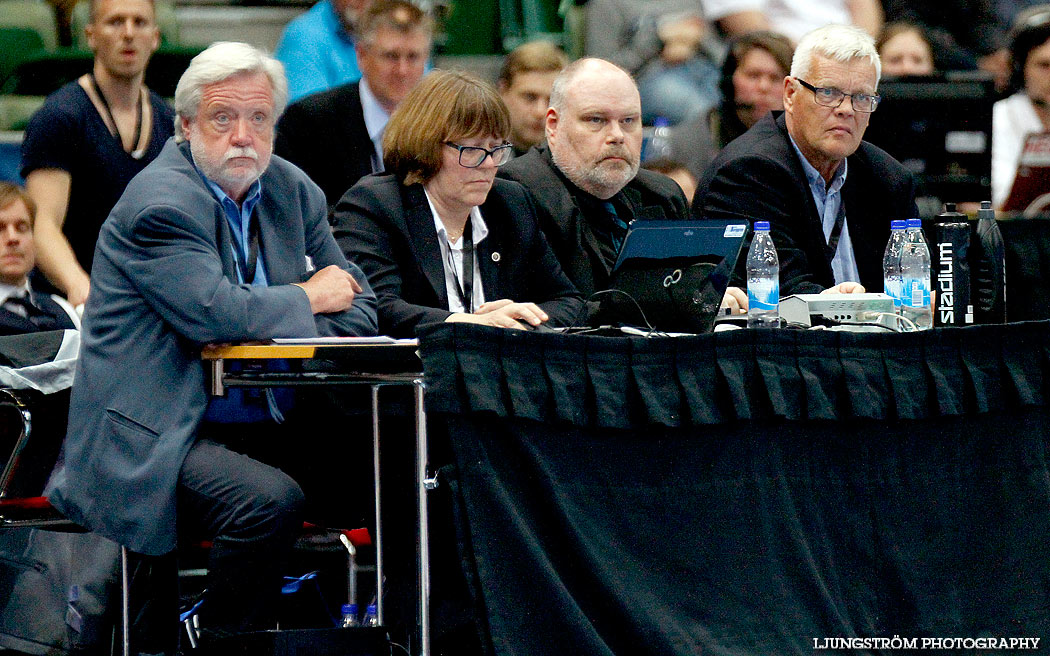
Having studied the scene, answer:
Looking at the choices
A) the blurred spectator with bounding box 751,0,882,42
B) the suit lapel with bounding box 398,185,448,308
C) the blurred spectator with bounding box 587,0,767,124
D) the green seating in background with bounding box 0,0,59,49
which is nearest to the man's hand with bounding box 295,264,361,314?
the suit lapel with bounding box 398,185,448,308

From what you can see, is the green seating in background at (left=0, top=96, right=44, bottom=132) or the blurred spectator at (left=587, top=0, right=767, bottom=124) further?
the blurred spectator at (left=587, top=0, right=767, bottom=124)

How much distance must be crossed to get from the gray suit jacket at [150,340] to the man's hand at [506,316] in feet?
1.29

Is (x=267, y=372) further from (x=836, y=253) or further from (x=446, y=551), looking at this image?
(x=836, y=253)

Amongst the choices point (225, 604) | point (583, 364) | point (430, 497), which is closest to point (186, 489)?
point (225, 604)

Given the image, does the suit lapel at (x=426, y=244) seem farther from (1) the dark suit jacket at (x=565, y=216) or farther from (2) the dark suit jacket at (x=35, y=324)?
(2) the dark suit jacket at (x=35, y=324)

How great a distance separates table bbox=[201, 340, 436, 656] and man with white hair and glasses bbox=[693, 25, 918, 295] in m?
1.60

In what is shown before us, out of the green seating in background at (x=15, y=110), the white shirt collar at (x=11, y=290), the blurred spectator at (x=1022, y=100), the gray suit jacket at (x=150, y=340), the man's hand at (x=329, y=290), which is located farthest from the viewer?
the blurred spectator at (x=1022, y=100)

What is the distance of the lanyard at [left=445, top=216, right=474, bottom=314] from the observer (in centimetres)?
407

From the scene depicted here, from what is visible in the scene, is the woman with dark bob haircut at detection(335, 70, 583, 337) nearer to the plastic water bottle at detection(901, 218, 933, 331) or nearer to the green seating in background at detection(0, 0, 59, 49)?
the plastic water bottle at detection(901, 218, 933, 331)

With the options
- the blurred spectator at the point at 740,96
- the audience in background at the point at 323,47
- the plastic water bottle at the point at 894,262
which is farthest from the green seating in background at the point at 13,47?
the plastic water bottle at the point at 894,262

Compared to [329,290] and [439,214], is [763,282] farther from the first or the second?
[329,290]

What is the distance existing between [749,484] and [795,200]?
1493 mm

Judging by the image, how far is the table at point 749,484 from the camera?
3.03 meters

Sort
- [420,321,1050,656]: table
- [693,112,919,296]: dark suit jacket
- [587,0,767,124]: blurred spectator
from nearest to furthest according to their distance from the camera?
[420,321,1050,656]: table < [693,112,919,296]: dark suit jacket < [587,0,767,124]: blurred spectator
